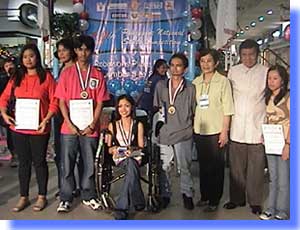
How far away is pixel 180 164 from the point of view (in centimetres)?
356

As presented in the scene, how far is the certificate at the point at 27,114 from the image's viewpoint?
3.46 metres

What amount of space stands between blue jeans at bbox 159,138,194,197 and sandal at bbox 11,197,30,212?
103cm

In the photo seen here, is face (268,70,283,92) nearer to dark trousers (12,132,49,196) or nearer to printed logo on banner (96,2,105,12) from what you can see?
dark trousers (12,132,49,196)

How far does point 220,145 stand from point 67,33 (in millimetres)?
2964

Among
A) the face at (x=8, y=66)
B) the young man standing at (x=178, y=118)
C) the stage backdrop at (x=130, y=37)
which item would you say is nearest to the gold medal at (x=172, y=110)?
the young man standing at (x=178, y=118)

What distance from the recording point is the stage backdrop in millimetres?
5617

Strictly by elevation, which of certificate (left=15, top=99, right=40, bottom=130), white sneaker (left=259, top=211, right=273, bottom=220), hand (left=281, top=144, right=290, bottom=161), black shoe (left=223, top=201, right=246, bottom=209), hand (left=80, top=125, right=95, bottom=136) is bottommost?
black shoe (left=223, top=201, right=246, bottom=209)

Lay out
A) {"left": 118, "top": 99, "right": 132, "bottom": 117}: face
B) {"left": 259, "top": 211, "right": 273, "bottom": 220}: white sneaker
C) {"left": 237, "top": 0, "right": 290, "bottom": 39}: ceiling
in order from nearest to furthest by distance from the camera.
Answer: {"left": 259, "top": 211, "right": 273, "bottom": 220}: white sneaker → {"left": 118, "top": 99, "right": 132, "bottom": 117}: face → {"left": 237, "top": 0, "right": 290, "bottom": 39}: ceiling

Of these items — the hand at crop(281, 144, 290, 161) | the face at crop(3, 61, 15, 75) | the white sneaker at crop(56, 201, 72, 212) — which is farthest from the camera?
the face at crop(3, 61, 15, 75)

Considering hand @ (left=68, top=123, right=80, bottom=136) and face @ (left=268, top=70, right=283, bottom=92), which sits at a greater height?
face @ (left=268, top=70, right=283, bottom=92)

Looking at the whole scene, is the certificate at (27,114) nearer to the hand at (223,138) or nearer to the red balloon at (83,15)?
the hand at (223,138)

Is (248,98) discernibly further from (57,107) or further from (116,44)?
(116,44)

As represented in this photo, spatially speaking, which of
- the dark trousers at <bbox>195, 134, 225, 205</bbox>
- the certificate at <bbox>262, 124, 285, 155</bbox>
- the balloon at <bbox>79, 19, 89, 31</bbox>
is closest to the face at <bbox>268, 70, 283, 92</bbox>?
the certificate at <bbox>262, 124, 285, 155</bbox>

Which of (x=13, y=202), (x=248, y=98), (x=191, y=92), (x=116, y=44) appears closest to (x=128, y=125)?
(x=191, y=92)
